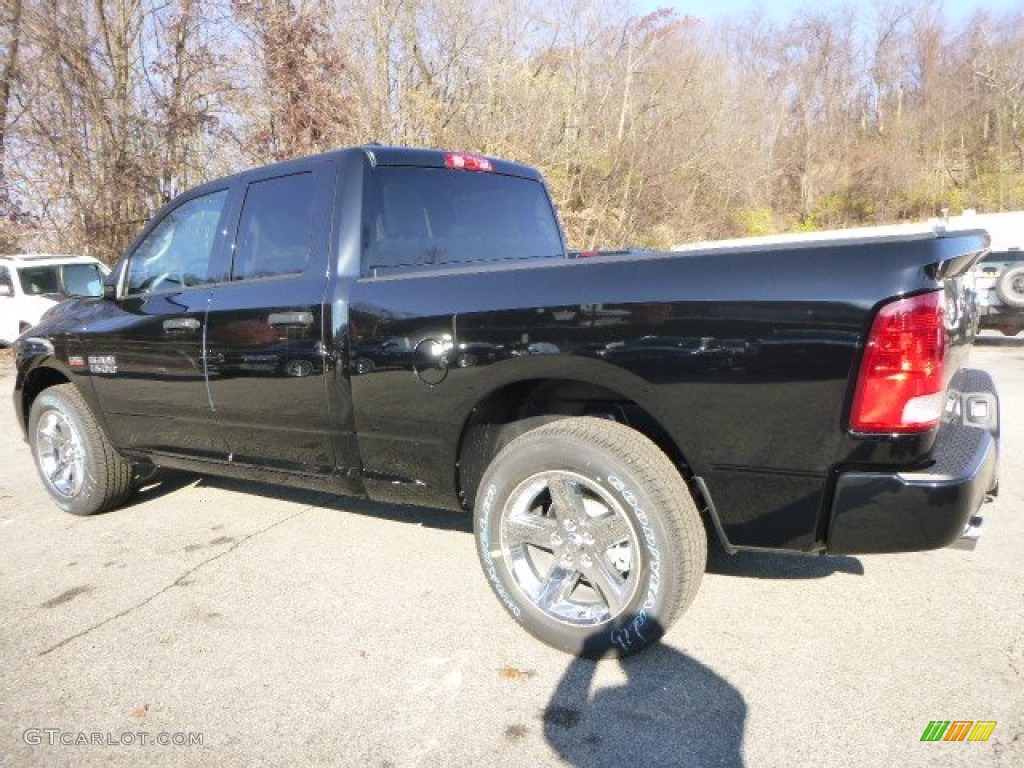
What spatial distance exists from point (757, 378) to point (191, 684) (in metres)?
2.19

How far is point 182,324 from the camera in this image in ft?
11.7

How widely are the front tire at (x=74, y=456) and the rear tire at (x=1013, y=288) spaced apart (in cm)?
1237

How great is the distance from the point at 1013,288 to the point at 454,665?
12135mm

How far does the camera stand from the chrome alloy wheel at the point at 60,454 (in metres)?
4.35

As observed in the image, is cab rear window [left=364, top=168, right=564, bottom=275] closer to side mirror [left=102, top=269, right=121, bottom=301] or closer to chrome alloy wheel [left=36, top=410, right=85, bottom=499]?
side mirror [left=102, top=269, right=121, bottom=301]

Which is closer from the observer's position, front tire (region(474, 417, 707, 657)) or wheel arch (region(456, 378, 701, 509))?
front tire (region(474, 417, 707, 657))

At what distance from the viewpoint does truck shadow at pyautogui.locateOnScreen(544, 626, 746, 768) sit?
6.82 feet

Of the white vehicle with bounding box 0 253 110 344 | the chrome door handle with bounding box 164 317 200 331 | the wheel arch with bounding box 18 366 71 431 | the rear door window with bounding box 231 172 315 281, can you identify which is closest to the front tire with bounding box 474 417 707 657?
the rear door window with bounding box 231 172 315 281

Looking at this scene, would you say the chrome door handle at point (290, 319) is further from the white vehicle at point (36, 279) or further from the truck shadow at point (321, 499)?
the white vehicle at point (36, 279)

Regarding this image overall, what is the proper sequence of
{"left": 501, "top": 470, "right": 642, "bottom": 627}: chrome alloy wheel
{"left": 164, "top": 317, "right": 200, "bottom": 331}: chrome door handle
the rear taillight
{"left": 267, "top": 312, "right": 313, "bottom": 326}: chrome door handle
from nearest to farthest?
the rear taillight, {"left": 501, "top": 470, "right": 642, "bottom": 627}: chrome alloy wheel, {"left": 267, "top": 312, "right": 313, "bottom": 326}: chrome door handle, {"left": 164, "top": 317, "right": 200, "bottom": 331}: chrome door handle

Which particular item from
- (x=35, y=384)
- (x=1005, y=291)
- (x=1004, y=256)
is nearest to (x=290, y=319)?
(x=35, y=384)

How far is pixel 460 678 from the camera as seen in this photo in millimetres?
2484

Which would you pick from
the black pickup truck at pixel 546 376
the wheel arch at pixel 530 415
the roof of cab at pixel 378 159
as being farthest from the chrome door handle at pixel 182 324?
the wheel arch at pixel 530 415

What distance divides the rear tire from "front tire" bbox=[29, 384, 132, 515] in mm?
12367
